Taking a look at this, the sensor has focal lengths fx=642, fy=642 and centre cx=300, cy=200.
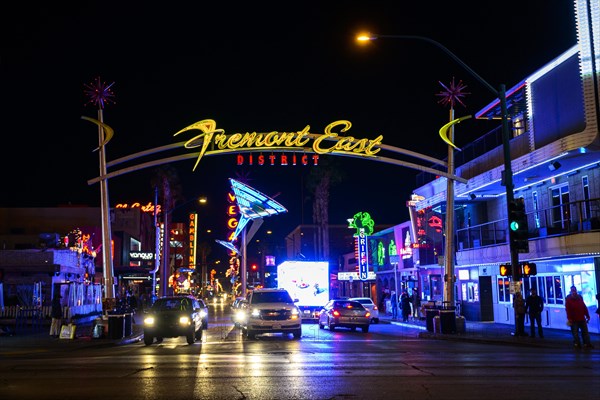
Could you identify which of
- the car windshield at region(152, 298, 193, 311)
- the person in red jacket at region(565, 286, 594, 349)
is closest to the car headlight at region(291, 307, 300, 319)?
the car windshield at region(152, 298, 193, 311)

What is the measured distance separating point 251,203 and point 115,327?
31.0 meters

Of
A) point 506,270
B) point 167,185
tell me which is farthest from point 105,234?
point 167,185

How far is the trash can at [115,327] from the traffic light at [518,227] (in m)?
15.0

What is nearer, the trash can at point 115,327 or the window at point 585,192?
the trash can at point 115,327

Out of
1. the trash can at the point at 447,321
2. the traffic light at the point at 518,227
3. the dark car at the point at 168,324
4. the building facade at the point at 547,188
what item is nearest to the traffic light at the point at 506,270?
the building facade at the point at 547,188

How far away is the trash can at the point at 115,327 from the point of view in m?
24.7

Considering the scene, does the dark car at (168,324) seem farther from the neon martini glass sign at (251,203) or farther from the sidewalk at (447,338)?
the neon martini glass sign at (251,203)

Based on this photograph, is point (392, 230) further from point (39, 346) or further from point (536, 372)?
point (536, 372)

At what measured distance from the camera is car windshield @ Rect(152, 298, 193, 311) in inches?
905

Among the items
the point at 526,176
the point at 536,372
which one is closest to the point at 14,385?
the point at 536,372

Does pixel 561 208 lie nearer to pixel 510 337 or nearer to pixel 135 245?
pixel 510 337

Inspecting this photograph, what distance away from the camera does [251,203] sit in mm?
55312

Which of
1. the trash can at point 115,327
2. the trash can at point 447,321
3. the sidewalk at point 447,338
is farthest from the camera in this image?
the trash can at point 447,321

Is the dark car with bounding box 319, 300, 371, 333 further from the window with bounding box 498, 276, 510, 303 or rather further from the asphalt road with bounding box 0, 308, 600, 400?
the asphalt road with bounding box 0, 308, 600, 400
